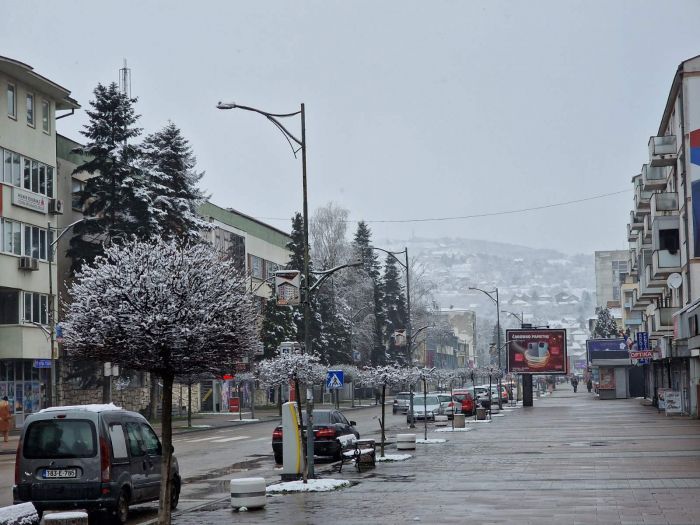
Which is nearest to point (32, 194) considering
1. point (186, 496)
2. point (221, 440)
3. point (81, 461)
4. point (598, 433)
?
point (221, 440)

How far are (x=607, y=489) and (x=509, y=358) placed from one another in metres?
60.1

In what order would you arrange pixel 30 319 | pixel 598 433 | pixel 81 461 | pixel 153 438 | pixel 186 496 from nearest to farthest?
pixel 81 461
pixel 153 438
pixel 186 496
pixel 598 433
pixel 30 319

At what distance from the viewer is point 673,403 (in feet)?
196

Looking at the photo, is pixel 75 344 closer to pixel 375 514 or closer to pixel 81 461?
pixel 81 461

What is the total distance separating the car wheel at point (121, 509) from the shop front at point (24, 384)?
36705mm

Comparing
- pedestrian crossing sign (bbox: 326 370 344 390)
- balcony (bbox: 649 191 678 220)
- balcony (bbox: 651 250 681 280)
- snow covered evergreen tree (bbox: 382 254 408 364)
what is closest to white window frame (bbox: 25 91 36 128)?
pedestrian crossing sign (bbox: 326 370 344 390)

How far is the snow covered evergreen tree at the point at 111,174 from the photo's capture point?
58.8 metres

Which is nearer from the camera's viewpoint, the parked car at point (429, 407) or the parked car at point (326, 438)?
the parked car at point (326, 438)

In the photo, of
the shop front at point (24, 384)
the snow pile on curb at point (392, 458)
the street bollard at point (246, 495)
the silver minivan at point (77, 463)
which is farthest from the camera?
the shop front at point (24, 384)

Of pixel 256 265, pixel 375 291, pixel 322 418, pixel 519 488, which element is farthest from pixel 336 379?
pixel 375 291

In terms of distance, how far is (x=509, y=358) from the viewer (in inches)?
3204

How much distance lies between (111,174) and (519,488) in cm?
4084

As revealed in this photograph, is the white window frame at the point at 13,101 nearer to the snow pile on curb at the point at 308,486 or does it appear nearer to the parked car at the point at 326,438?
the parked car at the point at 326,438

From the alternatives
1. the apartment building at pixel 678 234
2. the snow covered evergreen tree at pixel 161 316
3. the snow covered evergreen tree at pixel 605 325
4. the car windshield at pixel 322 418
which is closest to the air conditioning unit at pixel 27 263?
the car windshield at pixel 322 418
